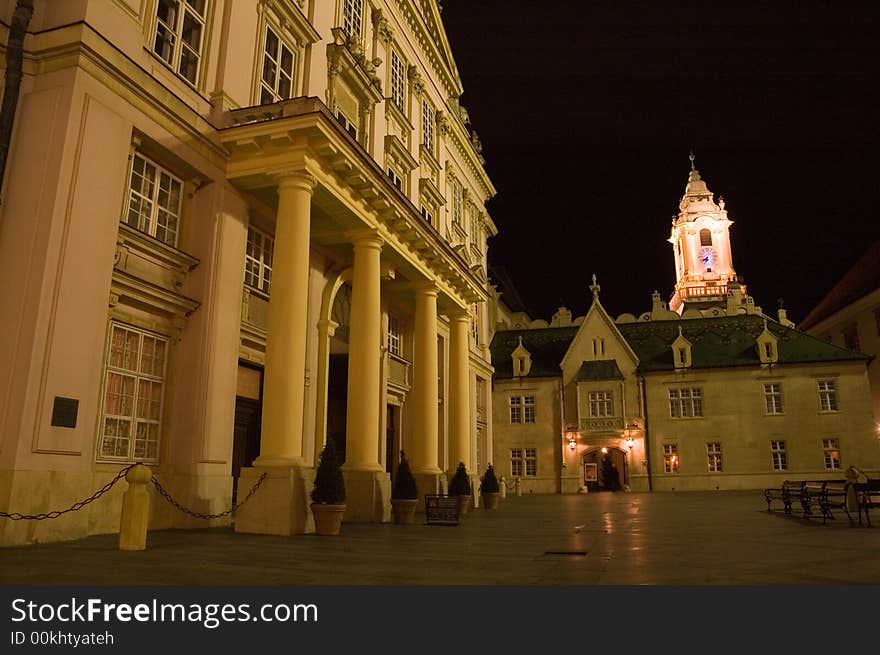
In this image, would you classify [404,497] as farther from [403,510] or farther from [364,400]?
[364,400]

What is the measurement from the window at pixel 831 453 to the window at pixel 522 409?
20.5m

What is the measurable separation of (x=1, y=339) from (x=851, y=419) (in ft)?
164

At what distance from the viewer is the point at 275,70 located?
1812cm

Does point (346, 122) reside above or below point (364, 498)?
above

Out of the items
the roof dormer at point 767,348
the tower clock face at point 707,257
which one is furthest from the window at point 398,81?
the tower clock face at point 707,257

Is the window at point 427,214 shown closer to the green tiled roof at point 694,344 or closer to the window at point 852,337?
the green tiled roof at point 694,344

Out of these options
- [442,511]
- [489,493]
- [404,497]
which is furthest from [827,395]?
[404,497]

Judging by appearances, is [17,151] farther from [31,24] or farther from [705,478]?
[705,478]

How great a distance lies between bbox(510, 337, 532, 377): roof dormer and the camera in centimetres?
5222

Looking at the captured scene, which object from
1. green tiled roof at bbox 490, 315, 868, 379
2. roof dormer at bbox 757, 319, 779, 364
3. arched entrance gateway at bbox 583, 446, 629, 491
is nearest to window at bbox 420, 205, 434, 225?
green tiled roof at bbox 490, 315, 868, 379

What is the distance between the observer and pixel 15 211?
11.4m

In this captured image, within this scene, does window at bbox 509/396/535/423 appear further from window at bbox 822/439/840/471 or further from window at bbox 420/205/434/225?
window at bbox 420/205/434/225

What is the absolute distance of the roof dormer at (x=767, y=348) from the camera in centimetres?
4734

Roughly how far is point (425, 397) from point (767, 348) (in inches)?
1388
